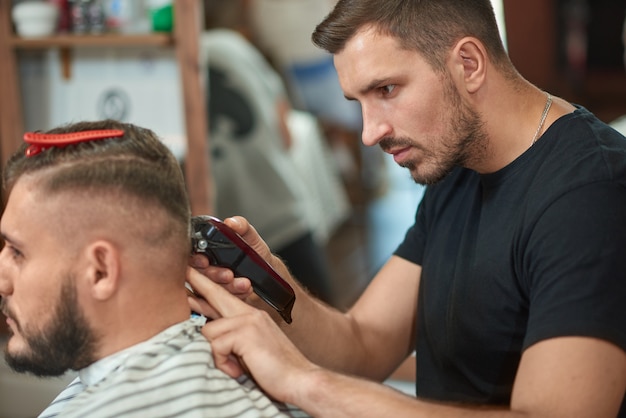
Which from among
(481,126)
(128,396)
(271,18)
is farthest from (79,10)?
(128,396)

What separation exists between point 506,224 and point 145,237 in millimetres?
574

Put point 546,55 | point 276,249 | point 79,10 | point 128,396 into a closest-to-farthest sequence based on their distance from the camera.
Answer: point 128,396
point 79,10
point 276,249
point 546,55

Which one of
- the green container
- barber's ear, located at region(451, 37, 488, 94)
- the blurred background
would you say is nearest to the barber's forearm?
barber's ear, located at region(451, 37, 488, 94)

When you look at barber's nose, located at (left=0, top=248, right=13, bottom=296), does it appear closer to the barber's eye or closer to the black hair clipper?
the black hair clipper

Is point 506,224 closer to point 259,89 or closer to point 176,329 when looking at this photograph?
point 176,329

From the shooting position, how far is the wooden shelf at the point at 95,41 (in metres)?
2.84

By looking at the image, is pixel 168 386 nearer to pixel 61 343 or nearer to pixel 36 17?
pixel 61 343

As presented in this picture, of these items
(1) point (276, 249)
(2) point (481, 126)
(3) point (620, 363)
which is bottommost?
(1) point (276, 249)

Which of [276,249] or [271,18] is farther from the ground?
[271,18]

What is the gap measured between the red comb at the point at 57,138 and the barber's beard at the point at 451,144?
0.48 metres

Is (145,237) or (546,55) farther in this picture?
(546,55)

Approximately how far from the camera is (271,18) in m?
3.74

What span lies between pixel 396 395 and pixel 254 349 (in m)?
0.21

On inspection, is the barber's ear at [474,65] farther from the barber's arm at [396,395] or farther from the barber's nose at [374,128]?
the barber's arm at [396,395]
